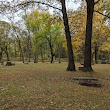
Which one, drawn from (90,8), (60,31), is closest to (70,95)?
(90,8)

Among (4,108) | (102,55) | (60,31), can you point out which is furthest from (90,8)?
(102,55)

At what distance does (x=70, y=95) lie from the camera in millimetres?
7617

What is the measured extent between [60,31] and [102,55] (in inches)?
1102

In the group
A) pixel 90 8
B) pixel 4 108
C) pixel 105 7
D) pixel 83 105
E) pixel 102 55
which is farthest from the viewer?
pixel 102 55

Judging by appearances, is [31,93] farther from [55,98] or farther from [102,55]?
[102,55]

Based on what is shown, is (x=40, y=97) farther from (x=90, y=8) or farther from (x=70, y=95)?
(x=90, y=8)

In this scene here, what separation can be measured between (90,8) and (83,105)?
37.9 ft

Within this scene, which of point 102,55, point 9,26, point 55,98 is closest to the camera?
point 55,98

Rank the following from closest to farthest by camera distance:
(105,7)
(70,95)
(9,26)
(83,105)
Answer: (83,105) → (70,95) → (105,7) → (9,26)

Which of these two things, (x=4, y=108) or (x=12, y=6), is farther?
(x=12, y=6)

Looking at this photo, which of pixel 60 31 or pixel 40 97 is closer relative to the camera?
pixel 40 97

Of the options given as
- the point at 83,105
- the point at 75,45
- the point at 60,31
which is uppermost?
the point at 60,31

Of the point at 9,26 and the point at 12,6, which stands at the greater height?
the point at 9,26

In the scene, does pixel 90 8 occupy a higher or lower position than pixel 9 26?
lower
